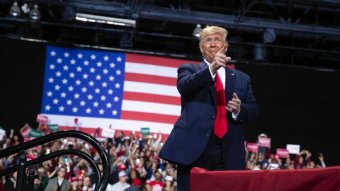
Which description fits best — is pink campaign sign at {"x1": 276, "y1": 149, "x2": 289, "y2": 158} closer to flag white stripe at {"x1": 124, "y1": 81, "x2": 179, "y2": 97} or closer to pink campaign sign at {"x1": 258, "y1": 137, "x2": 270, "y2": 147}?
pink campaign sign at {"x1": 258, "y1": 137, "x2": 270, "y2": 147}

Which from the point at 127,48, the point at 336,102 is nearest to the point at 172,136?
the point at 127,48

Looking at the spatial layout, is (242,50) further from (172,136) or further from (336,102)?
(172,136)

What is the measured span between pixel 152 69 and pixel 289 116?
4318 mm

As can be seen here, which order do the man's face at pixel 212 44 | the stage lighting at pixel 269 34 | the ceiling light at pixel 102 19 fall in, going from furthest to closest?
the stage lighting at pixel 269 34, the ceiling light at pixel 102 19, the man's face at pixel 212 44

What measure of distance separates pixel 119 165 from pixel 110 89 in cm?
351

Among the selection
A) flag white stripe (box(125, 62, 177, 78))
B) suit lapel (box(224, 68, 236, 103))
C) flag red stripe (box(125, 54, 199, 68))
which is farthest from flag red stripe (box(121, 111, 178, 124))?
suit lapel (box(224, 68, 236, 103))

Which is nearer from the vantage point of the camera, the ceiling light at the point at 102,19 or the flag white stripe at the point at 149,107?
the ceiling light at the point at 102,19

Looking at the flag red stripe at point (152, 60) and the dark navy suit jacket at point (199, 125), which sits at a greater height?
the flag red stripe at point (152, 60)

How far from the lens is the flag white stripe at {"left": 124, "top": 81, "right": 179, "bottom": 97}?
1405 cm

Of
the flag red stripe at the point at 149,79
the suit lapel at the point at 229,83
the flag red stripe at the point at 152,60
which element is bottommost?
the suit lapel at the point at 229,83

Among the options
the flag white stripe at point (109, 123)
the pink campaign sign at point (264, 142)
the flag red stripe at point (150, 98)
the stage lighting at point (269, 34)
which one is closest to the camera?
the flag white stripe at point (109, 123)

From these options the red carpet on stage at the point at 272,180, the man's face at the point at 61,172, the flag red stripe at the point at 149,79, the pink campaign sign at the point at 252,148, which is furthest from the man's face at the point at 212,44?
the flag red stripe at the point at 149,79

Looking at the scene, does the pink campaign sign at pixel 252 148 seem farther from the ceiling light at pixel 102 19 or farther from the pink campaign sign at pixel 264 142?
the ceiling light at pixel 102 19

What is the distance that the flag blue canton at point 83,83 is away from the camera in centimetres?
1360
